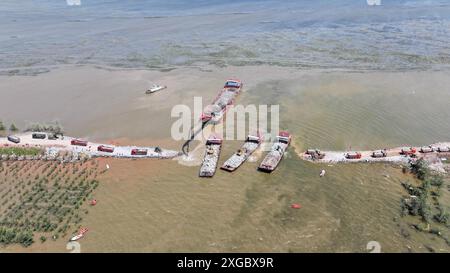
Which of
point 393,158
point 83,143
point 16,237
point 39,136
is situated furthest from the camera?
point 39,136

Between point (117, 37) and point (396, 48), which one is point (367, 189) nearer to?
point (396, 48)

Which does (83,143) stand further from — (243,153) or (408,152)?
(408,152)

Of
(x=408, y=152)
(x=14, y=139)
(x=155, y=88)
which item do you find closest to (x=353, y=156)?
(x=408, y=152)

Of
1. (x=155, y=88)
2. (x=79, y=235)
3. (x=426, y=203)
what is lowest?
(x=426, y=203)

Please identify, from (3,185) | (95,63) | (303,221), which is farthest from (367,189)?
(95,63)

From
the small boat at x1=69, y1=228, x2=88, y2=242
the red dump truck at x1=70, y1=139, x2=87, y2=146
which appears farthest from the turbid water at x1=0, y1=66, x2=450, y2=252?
the red dump truck at x1=70, y1=139, x2=87, y2=146
